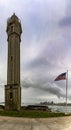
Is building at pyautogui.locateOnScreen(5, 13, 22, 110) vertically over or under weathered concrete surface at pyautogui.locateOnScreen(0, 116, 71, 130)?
over

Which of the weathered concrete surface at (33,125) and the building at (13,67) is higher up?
the building at (13,67)

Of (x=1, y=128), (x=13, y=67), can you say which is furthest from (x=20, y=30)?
(x=1, y=128)

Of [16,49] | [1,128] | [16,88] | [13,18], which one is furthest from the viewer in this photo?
[13,18]

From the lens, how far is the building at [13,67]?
40.6m

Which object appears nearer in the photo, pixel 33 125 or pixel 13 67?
pixel 33 125

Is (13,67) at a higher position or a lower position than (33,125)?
higher

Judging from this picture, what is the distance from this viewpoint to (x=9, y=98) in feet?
135

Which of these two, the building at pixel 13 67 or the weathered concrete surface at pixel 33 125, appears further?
the building at pixel 13 67

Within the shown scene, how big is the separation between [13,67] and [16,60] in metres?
1.69

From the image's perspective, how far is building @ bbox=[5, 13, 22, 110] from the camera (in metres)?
40.6

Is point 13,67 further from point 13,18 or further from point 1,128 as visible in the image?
point 1,128

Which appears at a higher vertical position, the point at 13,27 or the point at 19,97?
the point at 13,27

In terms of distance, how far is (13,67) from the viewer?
42.2 m

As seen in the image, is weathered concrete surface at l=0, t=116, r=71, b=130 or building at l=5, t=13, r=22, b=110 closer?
weathered concrete surface at l=0, t=116, r=71, b=130
